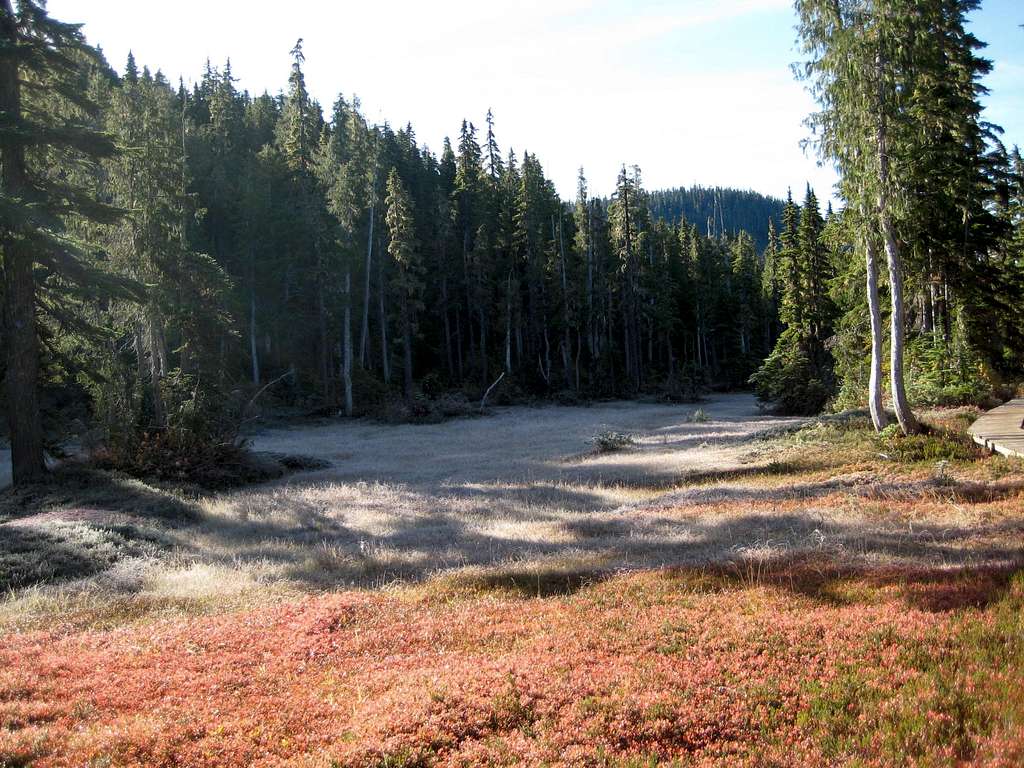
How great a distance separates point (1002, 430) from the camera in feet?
56.6

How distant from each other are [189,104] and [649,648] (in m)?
63.8

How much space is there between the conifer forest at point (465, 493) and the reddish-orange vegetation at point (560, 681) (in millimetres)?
38

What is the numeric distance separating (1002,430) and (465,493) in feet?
46.0

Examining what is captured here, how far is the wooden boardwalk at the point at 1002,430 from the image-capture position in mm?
15428

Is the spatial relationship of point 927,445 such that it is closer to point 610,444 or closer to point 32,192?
point 610,444

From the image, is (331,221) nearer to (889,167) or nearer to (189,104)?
(189,104)

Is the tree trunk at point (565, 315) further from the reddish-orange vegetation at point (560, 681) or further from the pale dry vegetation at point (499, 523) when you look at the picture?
the reddish-orange vegetation at point (560, 681)

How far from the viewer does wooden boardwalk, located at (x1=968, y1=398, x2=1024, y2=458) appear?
50.6 ft

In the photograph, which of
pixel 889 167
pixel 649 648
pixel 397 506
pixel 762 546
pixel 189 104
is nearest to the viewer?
pixel 649 648

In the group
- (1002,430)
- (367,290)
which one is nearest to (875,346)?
(1002,430)

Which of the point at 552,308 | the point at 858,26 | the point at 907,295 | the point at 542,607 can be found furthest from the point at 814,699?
the point at 552,308

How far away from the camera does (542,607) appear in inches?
317

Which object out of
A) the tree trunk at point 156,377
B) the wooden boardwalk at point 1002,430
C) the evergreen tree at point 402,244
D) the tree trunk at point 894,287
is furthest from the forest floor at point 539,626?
the evergreen tree at point 402,244

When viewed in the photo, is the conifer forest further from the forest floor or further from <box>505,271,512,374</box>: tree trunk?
<box>505,271,512,374</box>: tree trunk
